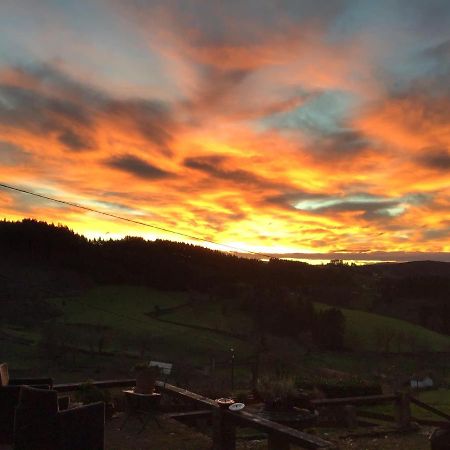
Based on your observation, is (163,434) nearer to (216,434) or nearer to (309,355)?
(216,434)

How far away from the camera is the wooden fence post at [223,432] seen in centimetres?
677

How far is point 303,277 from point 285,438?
278 ft

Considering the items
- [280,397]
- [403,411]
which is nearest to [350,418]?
[403,411]

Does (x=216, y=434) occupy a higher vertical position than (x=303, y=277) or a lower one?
lower

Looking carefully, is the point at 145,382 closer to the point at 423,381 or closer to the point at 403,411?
the point at 403,411

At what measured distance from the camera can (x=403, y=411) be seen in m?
10.3

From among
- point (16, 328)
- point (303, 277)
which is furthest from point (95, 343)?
point (303, 277)

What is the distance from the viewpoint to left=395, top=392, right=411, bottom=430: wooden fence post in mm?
10227

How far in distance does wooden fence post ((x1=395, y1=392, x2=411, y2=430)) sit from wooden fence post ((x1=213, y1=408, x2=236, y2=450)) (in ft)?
15.9

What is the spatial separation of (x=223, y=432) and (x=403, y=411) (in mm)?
5243

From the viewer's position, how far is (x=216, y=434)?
686 cm

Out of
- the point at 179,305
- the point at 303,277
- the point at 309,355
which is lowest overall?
the point at 309,355

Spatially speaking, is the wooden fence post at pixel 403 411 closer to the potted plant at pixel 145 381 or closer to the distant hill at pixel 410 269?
the potted plant at pixel 145 381

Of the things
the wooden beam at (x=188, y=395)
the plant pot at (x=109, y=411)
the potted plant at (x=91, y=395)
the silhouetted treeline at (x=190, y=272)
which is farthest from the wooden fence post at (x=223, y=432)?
the silhouetted treeline at (x=190, y=272)
